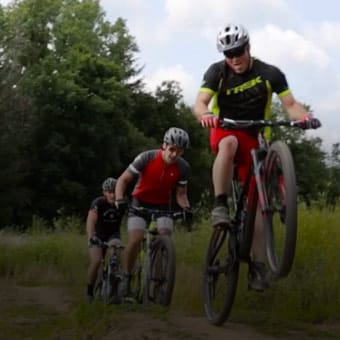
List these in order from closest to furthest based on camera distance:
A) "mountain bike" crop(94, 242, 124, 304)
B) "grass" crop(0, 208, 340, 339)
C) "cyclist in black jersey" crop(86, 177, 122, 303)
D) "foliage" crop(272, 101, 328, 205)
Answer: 1. "grass" crop(0, 208, 340, 339)
2. "mountain bike" crop(94, 242, 124, 304)
3. "cyclist in black jersey" crop(86, 177, 122, 303)
4. "foliage" crop(272, 101, 328, 205)

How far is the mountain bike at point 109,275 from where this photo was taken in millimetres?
11539

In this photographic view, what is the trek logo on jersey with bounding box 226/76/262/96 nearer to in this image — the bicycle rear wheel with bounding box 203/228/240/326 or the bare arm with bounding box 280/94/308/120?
the bare arm with bounding box 280/94/308/120

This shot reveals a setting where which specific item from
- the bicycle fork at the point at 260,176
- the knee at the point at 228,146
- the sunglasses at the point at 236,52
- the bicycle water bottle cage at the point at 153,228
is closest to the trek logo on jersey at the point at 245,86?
the sunglasses at the point at 236,52

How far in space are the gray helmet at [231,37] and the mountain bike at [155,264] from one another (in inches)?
119

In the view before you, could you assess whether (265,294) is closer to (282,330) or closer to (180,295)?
(180,295)

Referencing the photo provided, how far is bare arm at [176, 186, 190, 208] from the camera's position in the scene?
10242mm

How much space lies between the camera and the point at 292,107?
760 cm

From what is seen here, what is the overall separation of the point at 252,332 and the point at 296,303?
3276 millimetres

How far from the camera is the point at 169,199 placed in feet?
34.0

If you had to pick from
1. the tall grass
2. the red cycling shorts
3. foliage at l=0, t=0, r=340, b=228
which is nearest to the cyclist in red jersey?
the tall grass

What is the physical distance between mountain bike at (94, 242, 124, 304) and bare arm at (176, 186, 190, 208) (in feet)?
5.00

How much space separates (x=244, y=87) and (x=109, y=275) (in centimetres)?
490

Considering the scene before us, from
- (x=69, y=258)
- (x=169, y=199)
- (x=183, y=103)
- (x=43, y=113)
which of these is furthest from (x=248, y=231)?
(x=183, y=103)

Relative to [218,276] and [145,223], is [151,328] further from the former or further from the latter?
[145,223]
